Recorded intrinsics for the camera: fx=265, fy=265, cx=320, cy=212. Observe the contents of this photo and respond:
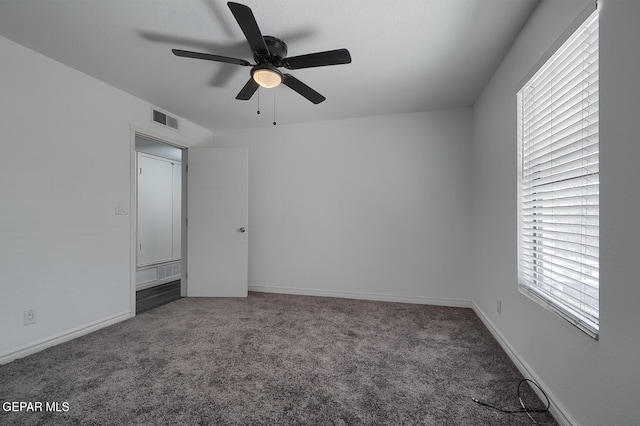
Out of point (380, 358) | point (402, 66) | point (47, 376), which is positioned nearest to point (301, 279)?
point (380, 358)

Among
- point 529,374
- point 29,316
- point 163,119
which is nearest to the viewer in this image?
point 529,374

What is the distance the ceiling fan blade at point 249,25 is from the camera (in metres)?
1.32

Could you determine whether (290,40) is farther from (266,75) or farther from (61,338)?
(61,338)

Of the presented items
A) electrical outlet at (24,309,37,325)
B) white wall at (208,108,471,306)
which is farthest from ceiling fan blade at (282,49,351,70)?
electrical outlet at (24,309,37,325)

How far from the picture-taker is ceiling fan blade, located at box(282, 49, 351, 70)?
5.52 feet

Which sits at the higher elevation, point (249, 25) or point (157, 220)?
point (249, 25)

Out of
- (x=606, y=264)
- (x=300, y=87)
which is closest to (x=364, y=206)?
(x=300, y=87)

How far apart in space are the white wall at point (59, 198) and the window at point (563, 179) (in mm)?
3654

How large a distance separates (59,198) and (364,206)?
313cm

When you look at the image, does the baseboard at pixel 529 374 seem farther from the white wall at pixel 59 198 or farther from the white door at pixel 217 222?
the white wall at pixel 59 198

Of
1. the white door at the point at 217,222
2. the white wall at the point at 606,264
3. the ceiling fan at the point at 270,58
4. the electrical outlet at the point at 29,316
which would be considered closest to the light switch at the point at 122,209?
the white door at the point at 217,222

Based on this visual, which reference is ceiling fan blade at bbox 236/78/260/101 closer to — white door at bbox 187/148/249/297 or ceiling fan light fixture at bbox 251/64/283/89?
ceiling fan light fixture at bbox 251/64/283/89

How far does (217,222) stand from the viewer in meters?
3.73

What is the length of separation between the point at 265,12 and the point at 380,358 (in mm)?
2587
